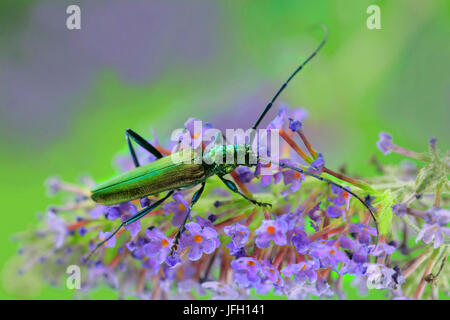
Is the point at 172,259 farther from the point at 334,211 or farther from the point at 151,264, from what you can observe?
the point at 334,211

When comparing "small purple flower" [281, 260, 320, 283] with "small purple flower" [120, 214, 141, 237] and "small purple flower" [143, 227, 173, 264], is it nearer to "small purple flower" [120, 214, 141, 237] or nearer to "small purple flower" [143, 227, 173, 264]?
"small purple flower" [143, 227, 173, 264]

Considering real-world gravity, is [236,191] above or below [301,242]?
above

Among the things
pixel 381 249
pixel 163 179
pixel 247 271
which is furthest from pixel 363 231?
pixel 163 179

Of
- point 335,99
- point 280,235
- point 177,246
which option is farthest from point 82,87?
point 280,235

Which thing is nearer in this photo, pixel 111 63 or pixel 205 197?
pixel 205 197

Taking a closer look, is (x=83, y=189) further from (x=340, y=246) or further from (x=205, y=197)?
(x=340, y=246)

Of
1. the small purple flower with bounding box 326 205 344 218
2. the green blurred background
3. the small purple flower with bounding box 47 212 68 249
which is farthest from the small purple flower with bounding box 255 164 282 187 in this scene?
the green blurred background

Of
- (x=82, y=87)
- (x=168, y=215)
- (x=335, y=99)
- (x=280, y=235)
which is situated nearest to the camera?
(x=280, y=235)
